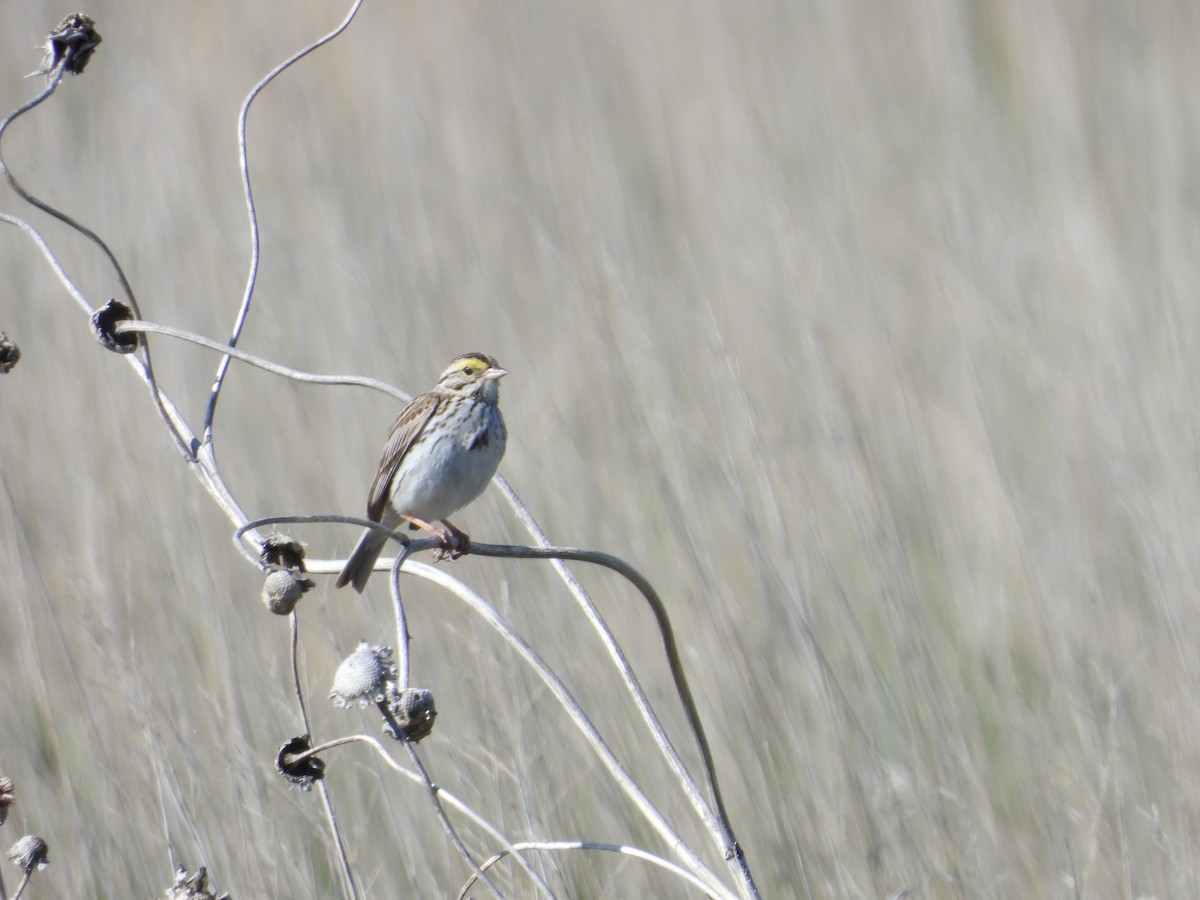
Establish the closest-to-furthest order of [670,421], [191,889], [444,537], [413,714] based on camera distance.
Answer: [413,714] → [191,889] → [444,537] → [670,421]

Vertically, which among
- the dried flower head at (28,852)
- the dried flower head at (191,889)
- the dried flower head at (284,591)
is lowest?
the dried flower head at (191,889)

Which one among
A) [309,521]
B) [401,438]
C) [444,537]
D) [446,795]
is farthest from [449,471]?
[309,521]

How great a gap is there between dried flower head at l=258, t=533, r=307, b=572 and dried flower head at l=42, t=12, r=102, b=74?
0.67 m

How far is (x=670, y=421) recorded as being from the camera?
3338 mm

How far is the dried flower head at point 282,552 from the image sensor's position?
1.37 meters

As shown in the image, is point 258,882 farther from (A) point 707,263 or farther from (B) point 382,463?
(A) point 707,263

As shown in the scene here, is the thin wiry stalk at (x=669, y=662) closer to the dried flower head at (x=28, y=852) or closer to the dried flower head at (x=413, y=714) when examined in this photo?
the dried flower head at (x=413, y=714)

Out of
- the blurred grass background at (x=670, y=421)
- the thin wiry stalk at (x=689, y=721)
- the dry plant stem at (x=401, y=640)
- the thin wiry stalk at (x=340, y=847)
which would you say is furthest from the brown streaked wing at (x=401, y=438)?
the dry plant stem at (x=401, y=640)

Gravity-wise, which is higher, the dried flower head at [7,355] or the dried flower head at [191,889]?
the dried flower head at [7,355]

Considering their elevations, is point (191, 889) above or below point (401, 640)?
below

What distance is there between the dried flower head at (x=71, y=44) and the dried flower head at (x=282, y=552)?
666mm

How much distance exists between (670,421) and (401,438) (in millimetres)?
831

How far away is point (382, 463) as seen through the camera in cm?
274

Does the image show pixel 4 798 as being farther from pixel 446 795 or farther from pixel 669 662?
pixel 669 662
